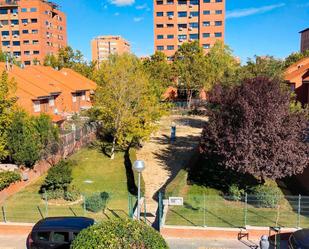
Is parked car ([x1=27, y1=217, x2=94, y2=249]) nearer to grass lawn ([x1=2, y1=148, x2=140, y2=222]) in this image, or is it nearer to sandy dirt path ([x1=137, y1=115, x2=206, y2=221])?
grass lawn ([x1=2, y1=148, x2=140, y2=222])

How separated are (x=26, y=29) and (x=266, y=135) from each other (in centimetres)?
8176

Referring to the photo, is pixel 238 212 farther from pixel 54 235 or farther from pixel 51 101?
pixel 51 101

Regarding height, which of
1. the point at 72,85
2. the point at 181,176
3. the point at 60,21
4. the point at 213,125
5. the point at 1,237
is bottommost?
the point at 1,237

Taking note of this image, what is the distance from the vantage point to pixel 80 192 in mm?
18578

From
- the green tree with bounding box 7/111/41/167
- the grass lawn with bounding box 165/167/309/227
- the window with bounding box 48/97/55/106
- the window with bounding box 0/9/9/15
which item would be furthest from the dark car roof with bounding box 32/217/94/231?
the window with bounding box 0/9/9/15

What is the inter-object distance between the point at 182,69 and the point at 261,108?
3913cm

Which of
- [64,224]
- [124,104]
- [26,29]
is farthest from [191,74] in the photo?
[26,29]

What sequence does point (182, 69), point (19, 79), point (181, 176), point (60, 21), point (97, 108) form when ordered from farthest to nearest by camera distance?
point (60, 21) → point (182, 69) → point (19, 79) → point (97, 108) → point (181, 176)

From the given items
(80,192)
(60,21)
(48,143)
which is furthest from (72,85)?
(60,21)

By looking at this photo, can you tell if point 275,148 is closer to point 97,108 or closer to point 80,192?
point 80,192

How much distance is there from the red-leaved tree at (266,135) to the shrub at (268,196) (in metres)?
0.63

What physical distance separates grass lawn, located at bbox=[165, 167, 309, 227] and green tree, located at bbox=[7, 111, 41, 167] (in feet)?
32.3

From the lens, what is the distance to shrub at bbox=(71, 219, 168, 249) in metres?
7.70

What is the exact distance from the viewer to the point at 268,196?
14.9 m
